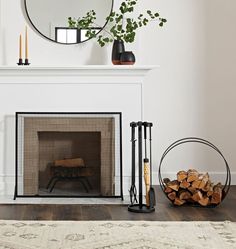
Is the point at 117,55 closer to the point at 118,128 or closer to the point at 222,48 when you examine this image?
the point at 118,128

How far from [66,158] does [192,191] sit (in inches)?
42.4

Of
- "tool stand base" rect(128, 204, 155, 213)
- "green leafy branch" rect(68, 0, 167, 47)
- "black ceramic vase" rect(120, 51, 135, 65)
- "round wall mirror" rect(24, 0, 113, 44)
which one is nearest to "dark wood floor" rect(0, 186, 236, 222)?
"tool stand base" rect(128, 204, 155, 213)

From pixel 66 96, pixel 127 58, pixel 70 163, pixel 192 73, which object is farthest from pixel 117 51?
pixel 70 163

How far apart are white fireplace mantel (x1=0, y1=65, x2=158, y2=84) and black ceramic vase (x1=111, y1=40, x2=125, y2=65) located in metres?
0.11

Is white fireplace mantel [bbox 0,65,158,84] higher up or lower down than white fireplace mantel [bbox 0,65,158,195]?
higher up

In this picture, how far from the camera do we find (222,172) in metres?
5.02

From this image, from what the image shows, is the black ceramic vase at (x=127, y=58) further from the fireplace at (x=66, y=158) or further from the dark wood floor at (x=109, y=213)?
the dark wood floor at (x=109, y=213)

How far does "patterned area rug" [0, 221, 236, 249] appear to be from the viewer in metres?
2.80

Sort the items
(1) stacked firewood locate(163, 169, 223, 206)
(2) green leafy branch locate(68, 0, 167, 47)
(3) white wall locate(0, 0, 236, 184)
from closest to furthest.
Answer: (1) stacked firewood locate(163, 169, 223, 206), (2) green leafy branch locate(68, 0, 167, 47), (3) white wall locate(0, 0, 236, 184)

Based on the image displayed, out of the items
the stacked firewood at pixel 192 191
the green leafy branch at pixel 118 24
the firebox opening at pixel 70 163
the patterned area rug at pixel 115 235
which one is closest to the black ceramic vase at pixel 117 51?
the green leafy branch at pixel 118 24

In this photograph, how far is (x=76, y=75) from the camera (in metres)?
4.44

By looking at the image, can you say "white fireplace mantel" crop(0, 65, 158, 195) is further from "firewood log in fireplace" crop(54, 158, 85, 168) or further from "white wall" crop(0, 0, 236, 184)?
"white wall" crop(0, 0, 236, 184)

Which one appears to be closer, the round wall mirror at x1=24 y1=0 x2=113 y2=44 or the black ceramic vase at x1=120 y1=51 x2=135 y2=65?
the black ceramic vase at x1=120 y1=51 x2=135 y2=65

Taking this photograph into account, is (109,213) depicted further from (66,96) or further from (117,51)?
(117,51)
